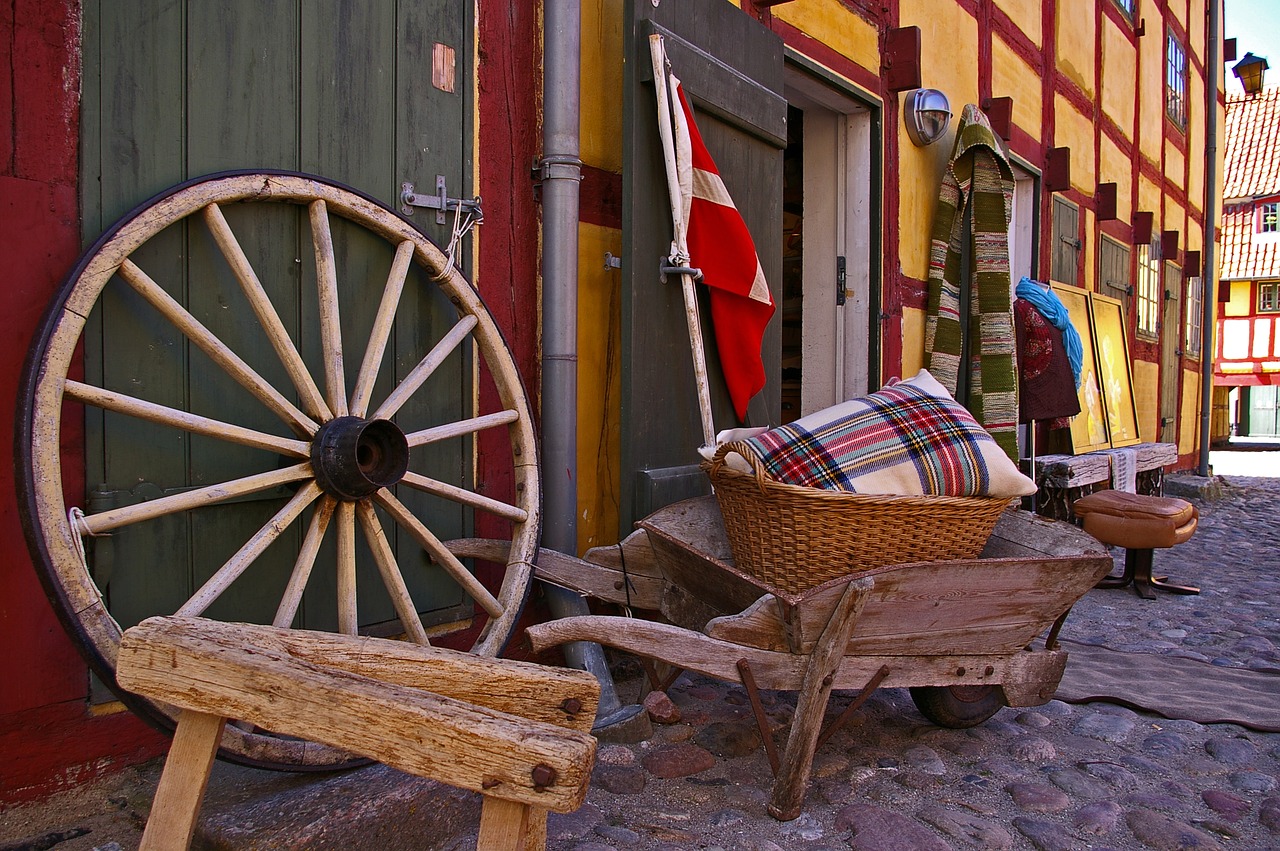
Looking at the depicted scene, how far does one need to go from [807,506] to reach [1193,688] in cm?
179

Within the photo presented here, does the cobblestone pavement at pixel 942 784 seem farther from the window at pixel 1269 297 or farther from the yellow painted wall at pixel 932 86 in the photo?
the window at pixel 1269 297

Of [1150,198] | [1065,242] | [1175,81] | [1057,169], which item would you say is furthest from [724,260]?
[1175,81]

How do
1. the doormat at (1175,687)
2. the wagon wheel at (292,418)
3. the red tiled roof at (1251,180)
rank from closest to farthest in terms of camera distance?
1. the wagon wheel at (292,418)
2. the doormat at (1175,687)
3. the red tiled roof at (1251,180)

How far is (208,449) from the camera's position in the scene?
81.9 inches

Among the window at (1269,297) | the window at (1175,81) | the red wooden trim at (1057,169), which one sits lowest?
the red wooden trim at (1057,169)

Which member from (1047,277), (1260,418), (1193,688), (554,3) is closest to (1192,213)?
(1047,277)

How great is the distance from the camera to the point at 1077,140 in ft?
26.2

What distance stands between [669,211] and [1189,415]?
443 inches

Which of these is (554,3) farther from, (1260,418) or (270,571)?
(1260,418)

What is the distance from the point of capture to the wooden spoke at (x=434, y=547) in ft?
7.24

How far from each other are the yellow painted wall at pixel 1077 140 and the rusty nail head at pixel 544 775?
7799 mm

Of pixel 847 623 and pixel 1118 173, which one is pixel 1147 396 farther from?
pixel 847 623

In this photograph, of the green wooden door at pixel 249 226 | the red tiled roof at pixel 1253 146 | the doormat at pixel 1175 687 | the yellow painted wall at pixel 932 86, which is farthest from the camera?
the red tiled roof at pixel 1253 146

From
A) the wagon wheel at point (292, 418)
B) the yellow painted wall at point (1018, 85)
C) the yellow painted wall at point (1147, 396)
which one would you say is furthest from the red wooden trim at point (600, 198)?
the yellow painted wall at point (1147, 396)
